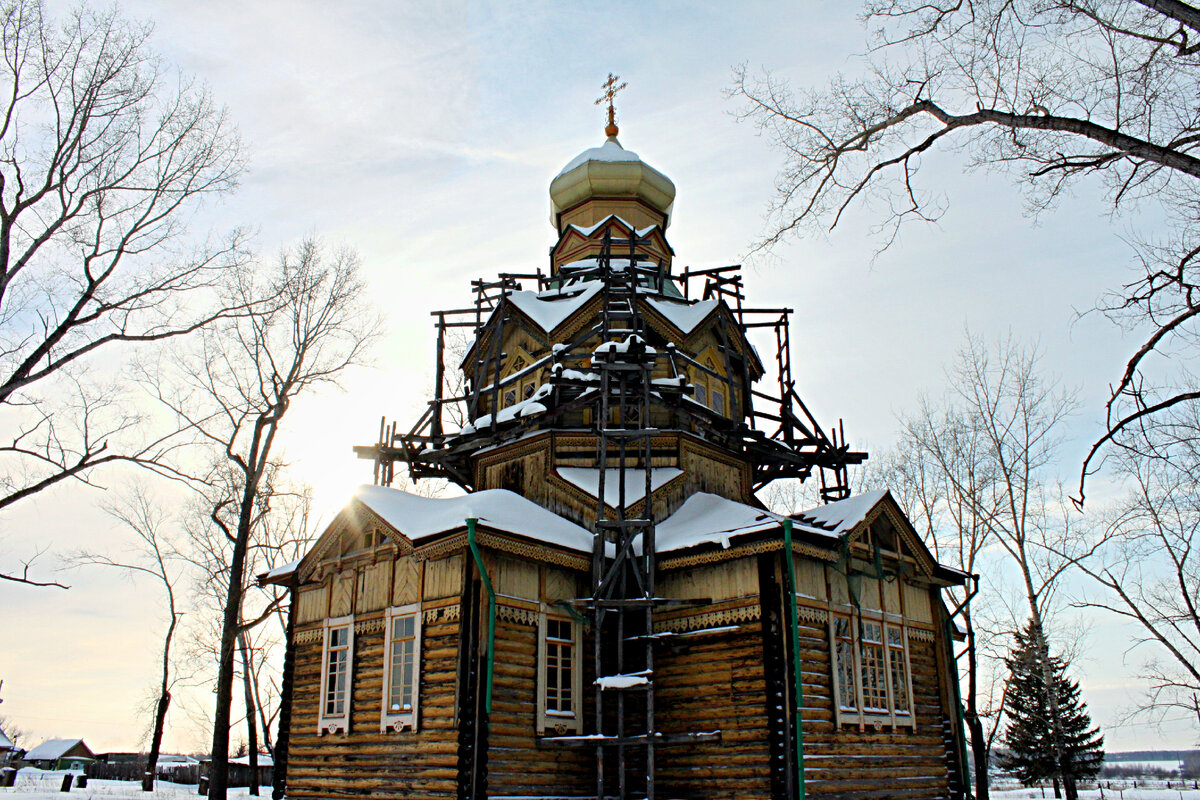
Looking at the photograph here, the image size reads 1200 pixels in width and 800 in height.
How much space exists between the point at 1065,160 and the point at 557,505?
12.1 m

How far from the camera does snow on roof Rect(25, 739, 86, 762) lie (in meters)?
73.6

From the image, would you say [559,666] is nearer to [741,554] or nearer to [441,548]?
[441,548]

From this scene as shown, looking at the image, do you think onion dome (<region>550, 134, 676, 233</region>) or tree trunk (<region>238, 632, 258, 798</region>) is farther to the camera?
tree trunk (<region>238, 632, 258, 798</region>)

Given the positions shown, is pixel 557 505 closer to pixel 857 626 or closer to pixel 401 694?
pixel 401 694

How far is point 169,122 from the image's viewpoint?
1620cm

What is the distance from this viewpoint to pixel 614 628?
16062 millimetres

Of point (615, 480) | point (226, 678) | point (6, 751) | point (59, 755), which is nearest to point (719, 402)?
point (615, 480)

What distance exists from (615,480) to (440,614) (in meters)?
4.82

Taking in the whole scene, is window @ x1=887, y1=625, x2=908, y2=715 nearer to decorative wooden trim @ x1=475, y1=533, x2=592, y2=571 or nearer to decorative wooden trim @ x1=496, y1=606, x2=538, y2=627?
decorative wooden trim @ x1=475, y1=533, x2=592, y2=571

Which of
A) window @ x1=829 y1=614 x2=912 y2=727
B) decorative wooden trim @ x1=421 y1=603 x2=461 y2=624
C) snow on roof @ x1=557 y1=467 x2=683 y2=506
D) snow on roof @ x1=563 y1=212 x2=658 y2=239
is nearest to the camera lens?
decorative wooden trim @ x1=421 y1=603 x2=461 y2=624

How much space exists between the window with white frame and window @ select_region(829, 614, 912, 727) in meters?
7.29

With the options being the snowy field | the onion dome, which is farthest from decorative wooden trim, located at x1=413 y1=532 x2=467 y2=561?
the onion dome

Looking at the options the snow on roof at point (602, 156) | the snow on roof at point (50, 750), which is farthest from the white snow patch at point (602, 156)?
the snow on roof at point (50, 750)

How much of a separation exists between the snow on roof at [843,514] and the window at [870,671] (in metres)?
1.68
